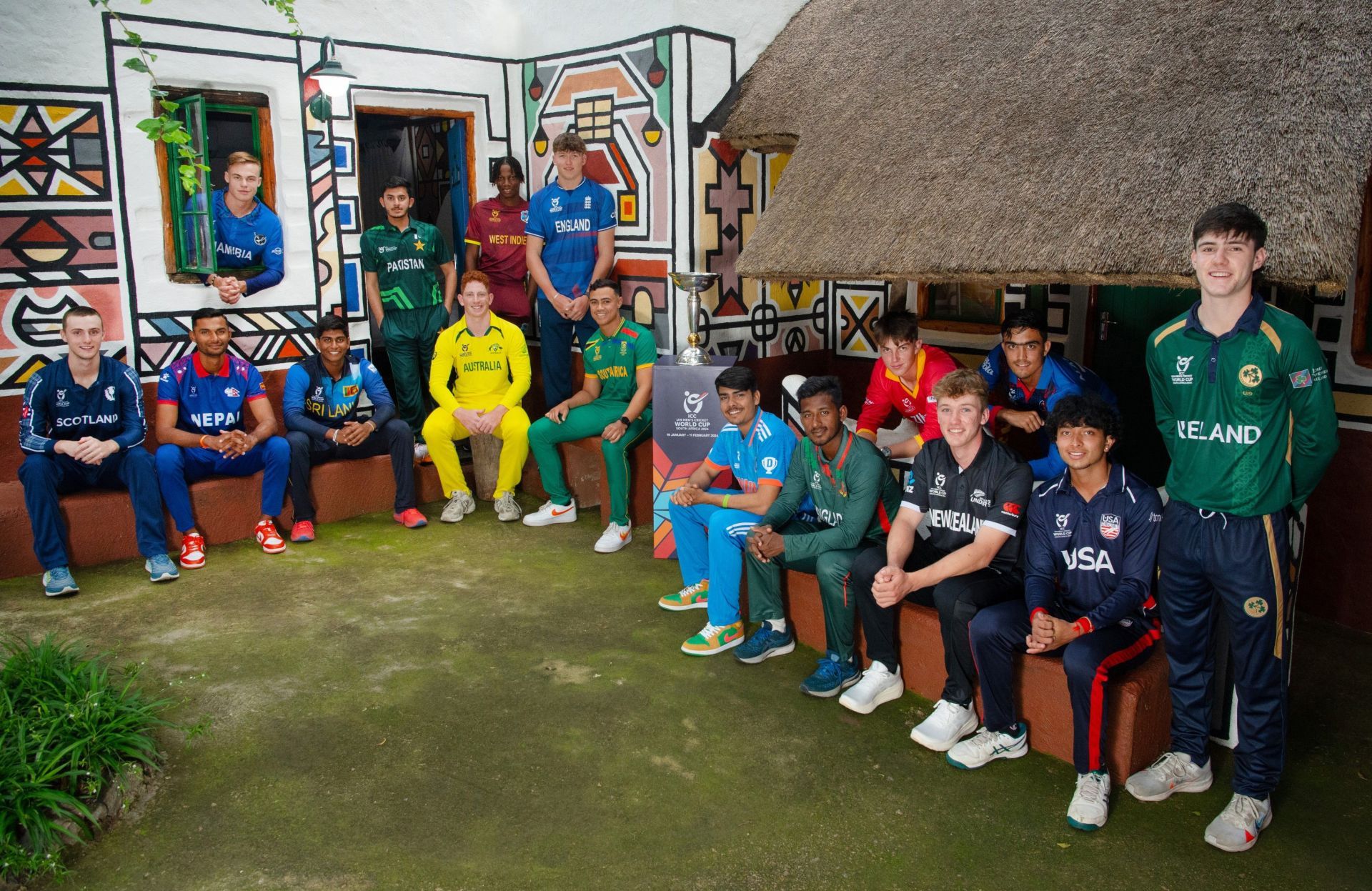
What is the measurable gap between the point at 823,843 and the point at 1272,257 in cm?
251

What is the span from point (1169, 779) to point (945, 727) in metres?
0.76

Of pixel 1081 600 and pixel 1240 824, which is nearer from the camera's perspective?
pixel 1240 824

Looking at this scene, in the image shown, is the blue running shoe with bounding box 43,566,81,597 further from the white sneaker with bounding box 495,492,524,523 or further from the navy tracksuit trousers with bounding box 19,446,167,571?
the white sneaker with bounding box 495,492,524,523

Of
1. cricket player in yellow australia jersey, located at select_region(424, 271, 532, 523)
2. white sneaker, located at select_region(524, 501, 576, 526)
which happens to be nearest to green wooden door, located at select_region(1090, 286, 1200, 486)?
white sneaker, located at select_region(524, 501, 576, 526)

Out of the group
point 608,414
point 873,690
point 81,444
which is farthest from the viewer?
point 608,414

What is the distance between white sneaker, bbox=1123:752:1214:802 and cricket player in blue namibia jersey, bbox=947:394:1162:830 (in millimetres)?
131

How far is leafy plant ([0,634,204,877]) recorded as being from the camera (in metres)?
3.35

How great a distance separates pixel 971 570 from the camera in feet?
13.5

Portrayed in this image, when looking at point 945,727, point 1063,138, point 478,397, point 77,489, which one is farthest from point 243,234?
point 945,727

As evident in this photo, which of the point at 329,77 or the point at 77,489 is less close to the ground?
the point at 329,77

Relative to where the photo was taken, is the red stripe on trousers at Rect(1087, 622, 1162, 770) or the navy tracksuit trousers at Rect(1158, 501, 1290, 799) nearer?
the navy tracksuit trousers at Rect(1158, 501, 1290, 799)

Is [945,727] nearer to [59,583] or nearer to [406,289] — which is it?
[59,583]

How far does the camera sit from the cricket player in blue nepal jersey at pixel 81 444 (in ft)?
19.0

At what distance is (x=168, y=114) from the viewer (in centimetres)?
609
